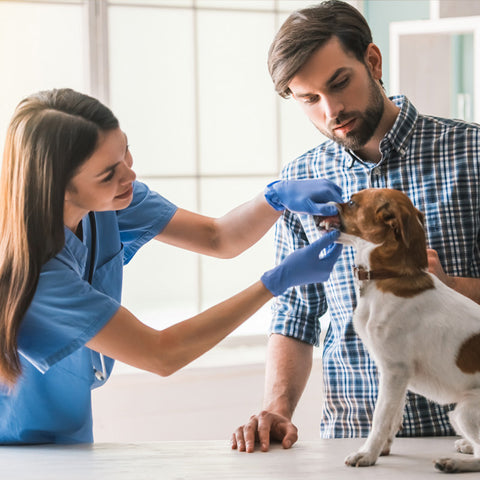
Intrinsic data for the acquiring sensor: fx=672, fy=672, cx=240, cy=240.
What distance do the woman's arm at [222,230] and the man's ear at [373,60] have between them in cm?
39

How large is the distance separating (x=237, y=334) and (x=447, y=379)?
207cm

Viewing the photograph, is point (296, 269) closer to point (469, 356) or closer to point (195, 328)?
point (195, 328)

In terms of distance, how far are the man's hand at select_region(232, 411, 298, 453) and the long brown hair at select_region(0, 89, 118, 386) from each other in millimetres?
441

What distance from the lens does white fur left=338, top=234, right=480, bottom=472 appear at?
110 cm

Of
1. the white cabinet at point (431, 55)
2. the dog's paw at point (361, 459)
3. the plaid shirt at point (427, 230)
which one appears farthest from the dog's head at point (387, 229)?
the white cabinet at point (431, 55)

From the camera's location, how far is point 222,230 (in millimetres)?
1721

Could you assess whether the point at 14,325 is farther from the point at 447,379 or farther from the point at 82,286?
the point at 447,379

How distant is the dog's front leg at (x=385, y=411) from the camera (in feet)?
3.63

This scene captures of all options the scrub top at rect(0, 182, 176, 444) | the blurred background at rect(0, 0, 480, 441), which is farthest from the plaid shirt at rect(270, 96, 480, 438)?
the blurred background at rect(0, 0, 480, 441)

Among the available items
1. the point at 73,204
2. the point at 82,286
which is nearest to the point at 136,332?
the point at 82,286

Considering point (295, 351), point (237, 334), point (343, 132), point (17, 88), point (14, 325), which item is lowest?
point (237, 334)

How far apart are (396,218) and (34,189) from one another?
665mm

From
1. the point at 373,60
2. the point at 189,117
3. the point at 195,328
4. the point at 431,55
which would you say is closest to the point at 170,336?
the point at 195,328

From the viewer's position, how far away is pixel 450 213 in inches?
54.4
